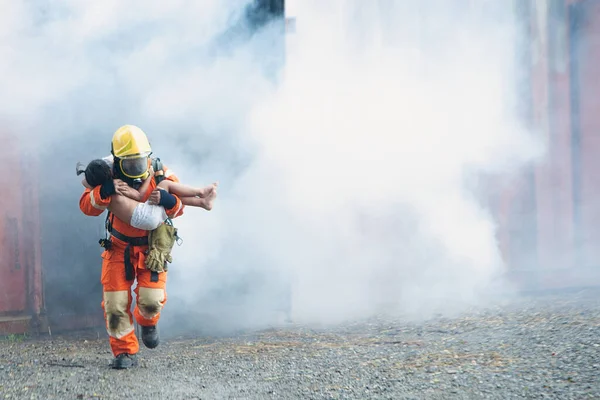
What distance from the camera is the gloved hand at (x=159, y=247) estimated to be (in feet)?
12.7

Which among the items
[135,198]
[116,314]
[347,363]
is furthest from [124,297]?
[347,363]

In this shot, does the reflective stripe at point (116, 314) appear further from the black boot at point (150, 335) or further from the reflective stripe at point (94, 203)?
the reflective stripe at point (94, 203)

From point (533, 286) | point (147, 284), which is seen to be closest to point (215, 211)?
point (147, 284)

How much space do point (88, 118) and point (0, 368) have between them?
2046 mm

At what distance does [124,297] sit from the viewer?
391 cm

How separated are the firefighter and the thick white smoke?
1352 mm

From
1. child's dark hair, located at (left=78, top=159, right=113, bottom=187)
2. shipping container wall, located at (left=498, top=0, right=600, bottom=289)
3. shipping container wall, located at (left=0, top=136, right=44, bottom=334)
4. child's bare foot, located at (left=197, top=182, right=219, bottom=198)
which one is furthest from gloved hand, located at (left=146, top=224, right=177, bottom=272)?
shipping container wall, located at (left=498, top=0, right=600, bottom=289)

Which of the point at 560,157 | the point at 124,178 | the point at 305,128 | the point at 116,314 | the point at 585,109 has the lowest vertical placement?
the point at 116,314

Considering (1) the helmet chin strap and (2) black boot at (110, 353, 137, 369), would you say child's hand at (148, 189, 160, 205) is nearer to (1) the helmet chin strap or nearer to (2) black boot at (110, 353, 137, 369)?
(1) the helmet chin strap

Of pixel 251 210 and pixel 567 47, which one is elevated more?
pixel 567 47

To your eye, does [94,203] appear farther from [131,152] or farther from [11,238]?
[11,238]

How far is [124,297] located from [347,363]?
136cm

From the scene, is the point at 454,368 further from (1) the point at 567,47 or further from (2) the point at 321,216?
(1) the point at 567,47

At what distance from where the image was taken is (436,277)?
7094 mm
